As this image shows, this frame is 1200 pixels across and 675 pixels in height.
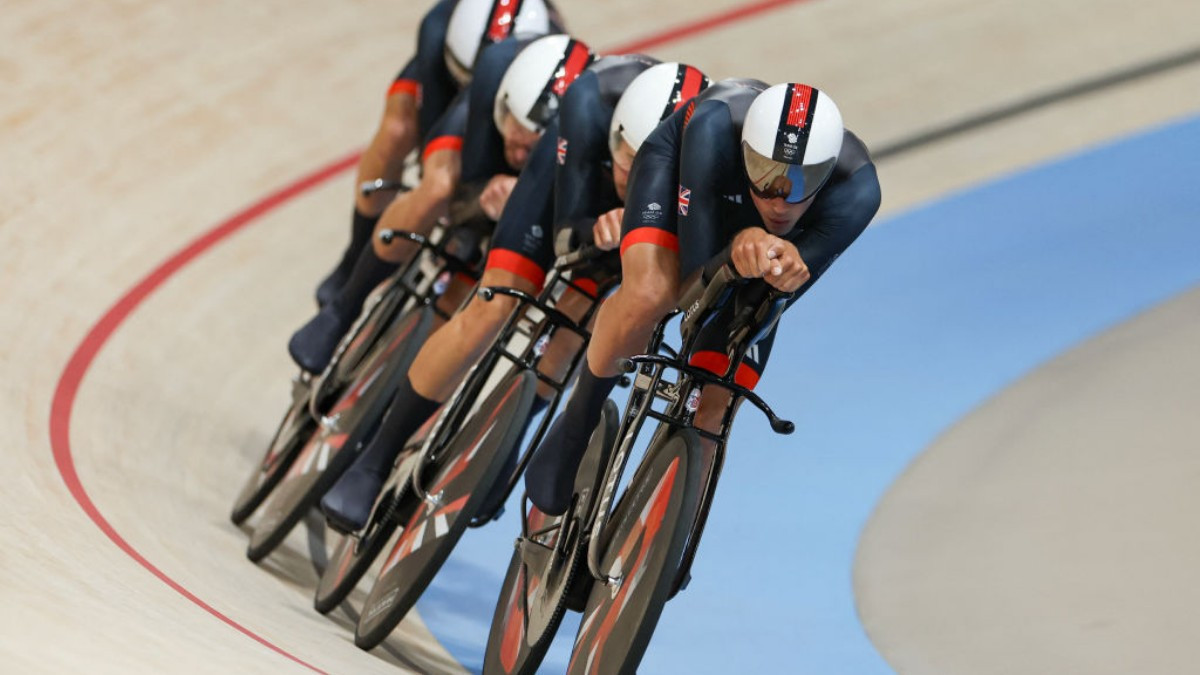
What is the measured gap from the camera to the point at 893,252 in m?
7.62

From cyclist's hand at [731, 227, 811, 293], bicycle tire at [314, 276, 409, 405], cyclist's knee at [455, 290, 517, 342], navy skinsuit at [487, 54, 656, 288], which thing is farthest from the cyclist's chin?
bicycle tire at [314, 276, 409, 405]

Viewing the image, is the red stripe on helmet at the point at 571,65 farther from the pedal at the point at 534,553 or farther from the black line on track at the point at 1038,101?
the black line on track at the point at 1038,101

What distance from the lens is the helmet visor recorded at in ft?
10.5

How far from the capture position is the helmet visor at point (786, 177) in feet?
10.5

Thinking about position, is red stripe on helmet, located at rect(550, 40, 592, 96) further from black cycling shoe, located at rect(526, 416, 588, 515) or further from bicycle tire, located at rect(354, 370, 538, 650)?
black cycling shoe, located at rect(526, 416, 588, 515)

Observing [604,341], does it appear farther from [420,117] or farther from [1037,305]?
[1037,305]

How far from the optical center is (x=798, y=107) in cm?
319

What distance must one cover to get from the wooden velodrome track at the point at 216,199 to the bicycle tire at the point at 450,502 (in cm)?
13

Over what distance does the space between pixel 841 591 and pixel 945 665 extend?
0.70 m

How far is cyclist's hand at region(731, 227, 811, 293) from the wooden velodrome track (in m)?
1.15

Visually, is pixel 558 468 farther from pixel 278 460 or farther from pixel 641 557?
pixel 278 460

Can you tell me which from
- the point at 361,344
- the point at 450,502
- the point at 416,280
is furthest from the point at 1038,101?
the point at 450,502

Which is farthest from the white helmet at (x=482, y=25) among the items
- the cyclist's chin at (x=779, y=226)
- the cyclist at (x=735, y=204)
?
the cyclist's chin at (x=779, y=226)

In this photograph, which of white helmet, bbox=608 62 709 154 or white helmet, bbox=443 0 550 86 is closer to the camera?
white helmet, bbox=608 62 709 154
